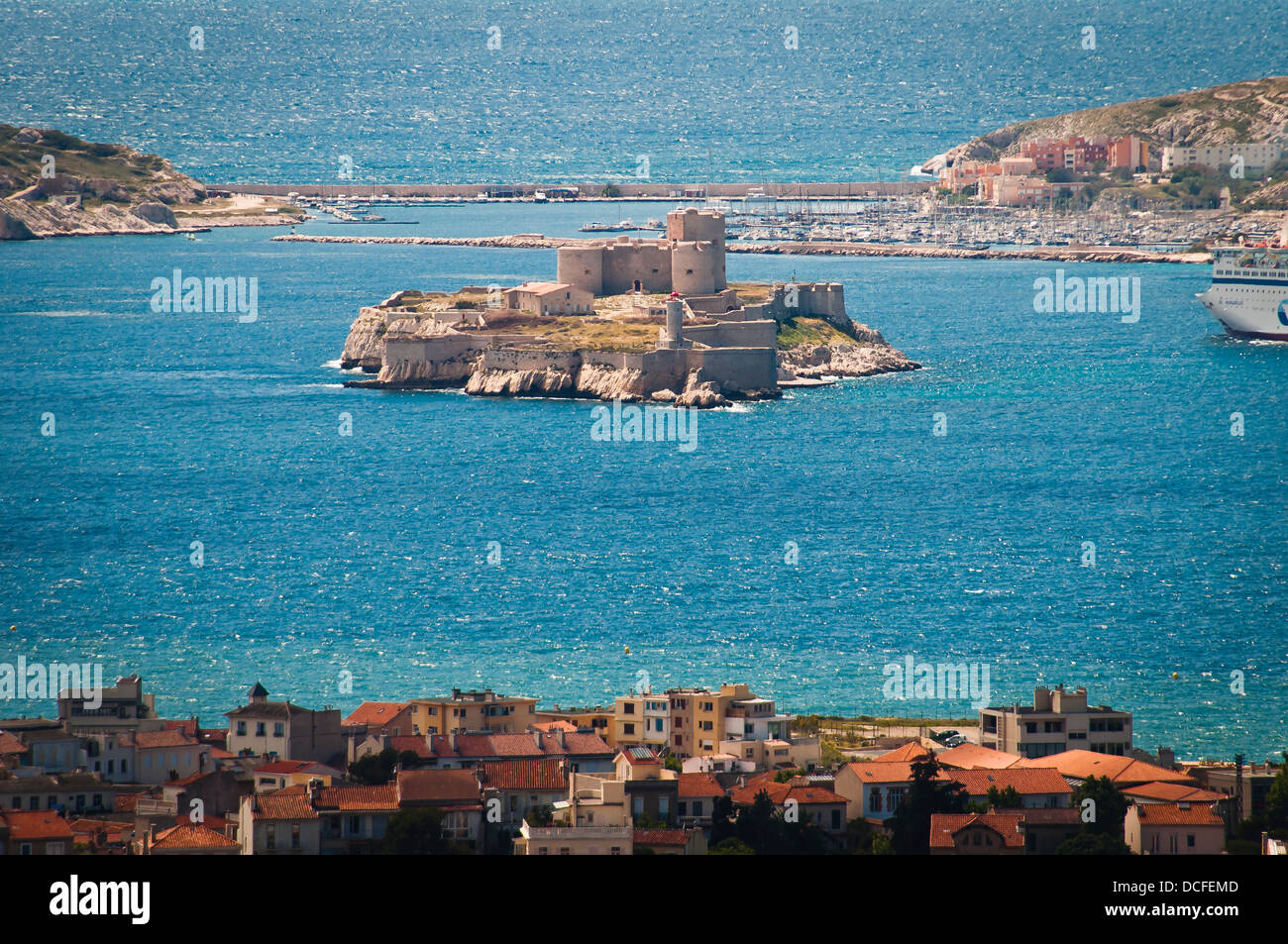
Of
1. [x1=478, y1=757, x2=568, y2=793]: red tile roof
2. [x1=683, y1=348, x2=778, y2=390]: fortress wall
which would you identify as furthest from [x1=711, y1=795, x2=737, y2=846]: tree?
[x1=683, y1=348, x2=778, y2=390]: fortress wall

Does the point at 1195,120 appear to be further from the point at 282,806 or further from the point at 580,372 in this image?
the point at 282,806

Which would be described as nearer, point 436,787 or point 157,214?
point 436,787

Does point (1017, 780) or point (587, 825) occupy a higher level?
point (587, 825)

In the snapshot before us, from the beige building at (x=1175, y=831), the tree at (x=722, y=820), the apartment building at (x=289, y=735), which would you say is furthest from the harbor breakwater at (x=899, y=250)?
the beige building at (x=1175, y=831)

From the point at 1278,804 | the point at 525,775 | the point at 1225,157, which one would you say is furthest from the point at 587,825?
the point at 1225,157

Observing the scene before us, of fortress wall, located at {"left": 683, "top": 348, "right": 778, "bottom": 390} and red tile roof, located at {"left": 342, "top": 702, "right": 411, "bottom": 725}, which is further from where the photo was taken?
fortress wall, located at {"left": 683, "top": 348, "right": 778, "bottom": 390}

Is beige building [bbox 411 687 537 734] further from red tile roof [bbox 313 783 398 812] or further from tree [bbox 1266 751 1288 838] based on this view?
tree [bbox 1266 751 1288 838]

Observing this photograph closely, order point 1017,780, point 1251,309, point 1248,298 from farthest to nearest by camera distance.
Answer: point 1251,309
point 1248,298
point 1017,780
